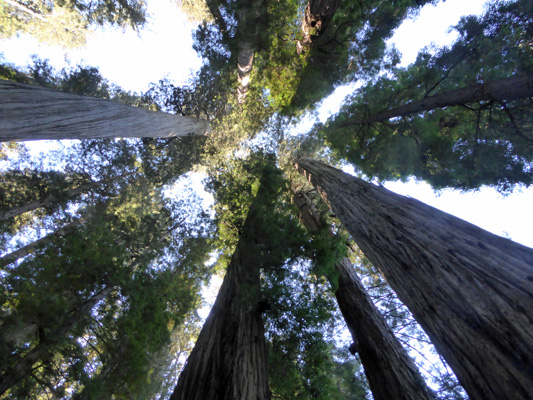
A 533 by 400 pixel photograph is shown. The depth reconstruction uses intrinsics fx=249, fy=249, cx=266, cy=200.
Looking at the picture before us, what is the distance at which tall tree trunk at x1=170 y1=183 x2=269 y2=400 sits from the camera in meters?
3.03

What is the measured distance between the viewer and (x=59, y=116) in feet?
10.1

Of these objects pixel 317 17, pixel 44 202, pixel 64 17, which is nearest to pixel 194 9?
pixel 64 17

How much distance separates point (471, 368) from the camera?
153cm

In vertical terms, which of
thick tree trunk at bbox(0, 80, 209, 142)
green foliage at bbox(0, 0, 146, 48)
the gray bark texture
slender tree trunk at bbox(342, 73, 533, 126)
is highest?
green foliage at bbox(0, 0, 146, 48)

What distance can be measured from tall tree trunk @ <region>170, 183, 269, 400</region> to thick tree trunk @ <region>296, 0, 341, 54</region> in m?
5.79

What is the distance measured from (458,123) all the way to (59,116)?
8731 millimetres

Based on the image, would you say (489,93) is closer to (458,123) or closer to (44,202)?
(458,123)

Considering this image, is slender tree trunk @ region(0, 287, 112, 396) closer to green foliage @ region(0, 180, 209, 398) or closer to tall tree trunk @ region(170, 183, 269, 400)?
green foliage @ region(0, 180, 209, 398)

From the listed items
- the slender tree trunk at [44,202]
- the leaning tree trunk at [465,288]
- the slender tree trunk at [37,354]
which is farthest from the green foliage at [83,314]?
the leaning tree trunk at [465,288]

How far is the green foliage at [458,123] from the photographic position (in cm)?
498

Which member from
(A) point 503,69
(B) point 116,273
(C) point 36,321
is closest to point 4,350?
(C) point 36,321

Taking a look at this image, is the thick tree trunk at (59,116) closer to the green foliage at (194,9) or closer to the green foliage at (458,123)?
the green foliage at (458,123)

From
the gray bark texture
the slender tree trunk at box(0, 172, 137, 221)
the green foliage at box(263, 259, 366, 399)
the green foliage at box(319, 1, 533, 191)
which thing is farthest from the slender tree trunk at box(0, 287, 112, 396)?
the green foliage at box(319, 1, 533, 191)

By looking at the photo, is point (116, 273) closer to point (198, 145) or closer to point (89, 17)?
point (198, 145)
